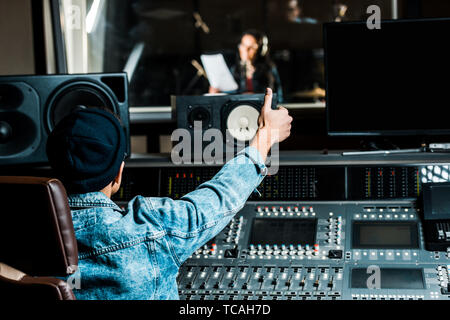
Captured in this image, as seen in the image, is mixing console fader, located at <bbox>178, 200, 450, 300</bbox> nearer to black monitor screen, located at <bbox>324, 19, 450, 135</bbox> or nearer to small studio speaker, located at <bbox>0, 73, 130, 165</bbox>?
black monitor screen, located at <bbox>324, 19, 450, 135</bbox>

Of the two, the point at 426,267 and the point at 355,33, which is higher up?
the point at 355,33

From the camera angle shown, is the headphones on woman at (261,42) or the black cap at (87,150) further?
the headphones on woman at (261,42)

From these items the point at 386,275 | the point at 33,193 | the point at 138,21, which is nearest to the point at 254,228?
the point at 386,275

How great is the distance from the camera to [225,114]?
81.1 inches

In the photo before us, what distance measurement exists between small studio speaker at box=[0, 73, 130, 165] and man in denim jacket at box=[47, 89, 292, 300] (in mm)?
936

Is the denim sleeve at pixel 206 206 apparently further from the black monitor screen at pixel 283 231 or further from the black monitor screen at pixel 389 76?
the black monitor screen at pixel 389 76

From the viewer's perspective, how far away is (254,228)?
185 cm

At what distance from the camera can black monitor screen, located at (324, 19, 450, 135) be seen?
1.92m

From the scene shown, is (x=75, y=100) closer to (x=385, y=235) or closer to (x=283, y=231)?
(x=283, y=231)

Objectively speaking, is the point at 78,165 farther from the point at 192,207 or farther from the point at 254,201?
the point at 254,201

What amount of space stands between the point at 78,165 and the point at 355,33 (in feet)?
4.03

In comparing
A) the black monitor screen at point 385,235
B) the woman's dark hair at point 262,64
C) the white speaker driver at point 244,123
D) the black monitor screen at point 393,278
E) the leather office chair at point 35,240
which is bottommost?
the black monitor screen at point 393,278

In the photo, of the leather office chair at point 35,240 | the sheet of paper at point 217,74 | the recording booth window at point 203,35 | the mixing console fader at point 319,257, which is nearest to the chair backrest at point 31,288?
the leather office chair at point 35,240

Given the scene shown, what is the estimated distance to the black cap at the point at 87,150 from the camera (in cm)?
112
